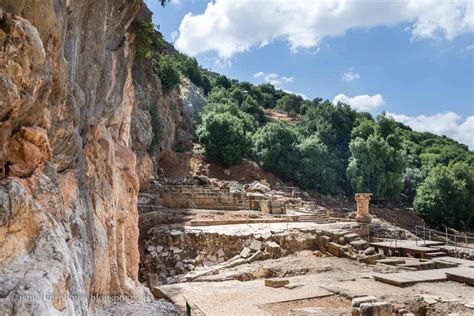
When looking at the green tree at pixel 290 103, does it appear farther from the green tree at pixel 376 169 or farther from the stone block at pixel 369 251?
the stone block at pixel 369 251

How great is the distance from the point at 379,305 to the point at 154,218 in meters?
13.5

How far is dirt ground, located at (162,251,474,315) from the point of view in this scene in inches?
410

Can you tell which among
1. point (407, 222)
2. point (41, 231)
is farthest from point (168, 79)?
point (41, 231)

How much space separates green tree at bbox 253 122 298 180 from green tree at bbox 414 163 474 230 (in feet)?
39.7

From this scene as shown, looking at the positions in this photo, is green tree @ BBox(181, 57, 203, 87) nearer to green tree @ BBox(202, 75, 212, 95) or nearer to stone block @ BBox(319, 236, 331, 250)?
green tree @ BBox(202, 75, 212, 95)

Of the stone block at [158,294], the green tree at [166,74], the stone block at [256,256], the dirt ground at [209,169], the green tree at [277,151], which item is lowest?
the stone block at [158,294]

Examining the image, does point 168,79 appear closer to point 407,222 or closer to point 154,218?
point 154,218

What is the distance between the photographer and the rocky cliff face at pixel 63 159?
16.7 feet

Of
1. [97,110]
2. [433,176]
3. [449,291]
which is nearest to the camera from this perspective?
[97,110]

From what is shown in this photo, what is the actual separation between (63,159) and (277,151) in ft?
113

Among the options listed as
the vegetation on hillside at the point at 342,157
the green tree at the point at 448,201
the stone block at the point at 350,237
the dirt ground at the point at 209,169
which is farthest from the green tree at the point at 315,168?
the stone block at the point at 350,237

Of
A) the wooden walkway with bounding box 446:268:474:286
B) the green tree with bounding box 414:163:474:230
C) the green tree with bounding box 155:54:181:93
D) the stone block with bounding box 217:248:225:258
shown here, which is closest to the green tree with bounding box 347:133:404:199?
the green tree with bounding box 414:163:474:230

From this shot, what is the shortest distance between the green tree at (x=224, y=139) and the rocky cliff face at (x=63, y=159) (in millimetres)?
27050

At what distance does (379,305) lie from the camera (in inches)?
352
